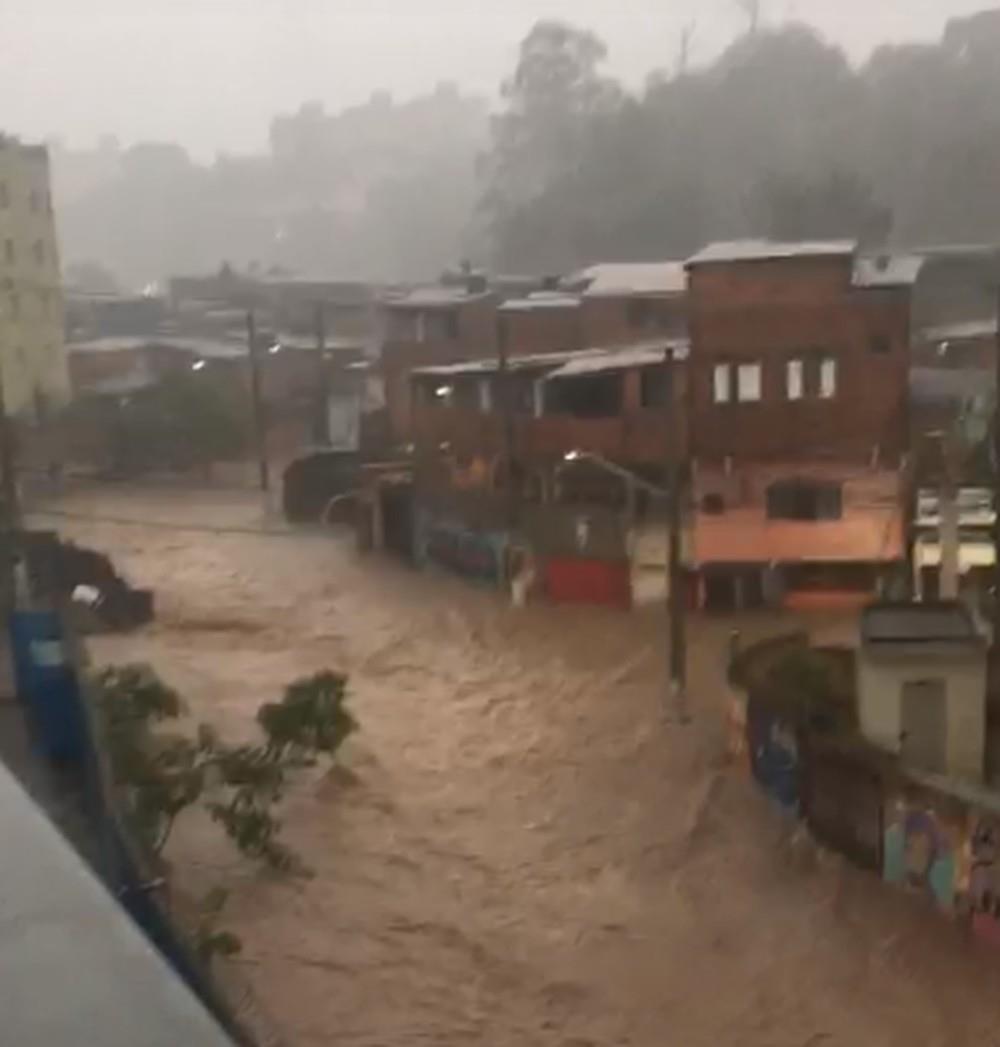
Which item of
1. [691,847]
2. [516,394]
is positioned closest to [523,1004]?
[691,847]

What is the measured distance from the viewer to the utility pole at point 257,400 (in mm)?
3340

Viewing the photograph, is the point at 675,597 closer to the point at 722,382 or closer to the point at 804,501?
the point at 804,501

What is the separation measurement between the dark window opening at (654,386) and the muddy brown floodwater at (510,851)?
50 cm

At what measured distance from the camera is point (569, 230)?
3.17m

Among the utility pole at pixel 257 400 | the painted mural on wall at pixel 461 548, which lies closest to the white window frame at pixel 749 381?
the painted mural on wall at pixel 461 548

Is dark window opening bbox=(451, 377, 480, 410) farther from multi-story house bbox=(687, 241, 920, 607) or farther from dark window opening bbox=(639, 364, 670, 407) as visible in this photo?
multi-story house bbox=(687, 241, 920, 607)

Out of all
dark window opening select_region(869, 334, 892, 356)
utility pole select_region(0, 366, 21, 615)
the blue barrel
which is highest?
dark window opening select_region(869, 334, 892, 356)

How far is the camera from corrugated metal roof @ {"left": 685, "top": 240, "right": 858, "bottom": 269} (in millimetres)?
2879

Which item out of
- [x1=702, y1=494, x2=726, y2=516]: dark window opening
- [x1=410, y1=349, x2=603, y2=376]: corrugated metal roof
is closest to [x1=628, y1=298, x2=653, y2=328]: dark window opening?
[x1=410, y1=349, x2=603, y2=376]: corrugated metal roof

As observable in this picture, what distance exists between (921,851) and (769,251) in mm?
1466

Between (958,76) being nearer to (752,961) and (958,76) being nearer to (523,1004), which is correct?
(752,961)

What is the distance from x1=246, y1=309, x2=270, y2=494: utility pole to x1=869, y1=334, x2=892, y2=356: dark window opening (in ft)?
4.74

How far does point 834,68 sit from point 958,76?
26cm

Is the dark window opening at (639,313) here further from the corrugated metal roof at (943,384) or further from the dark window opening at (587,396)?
the corrugated metal roof at (943,384)
